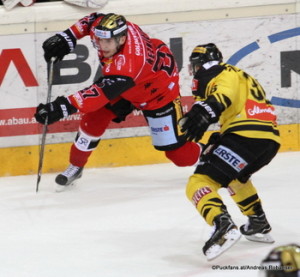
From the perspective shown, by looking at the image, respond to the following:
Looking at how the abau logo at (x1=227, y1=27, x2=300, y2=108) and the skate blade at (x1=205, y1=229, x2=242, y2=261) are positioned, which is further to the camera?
the abau logo at (x1=227, y1=27, x2=300, y2=108)

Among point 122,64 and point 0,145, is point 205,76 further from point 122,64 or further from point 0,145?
point 0,145

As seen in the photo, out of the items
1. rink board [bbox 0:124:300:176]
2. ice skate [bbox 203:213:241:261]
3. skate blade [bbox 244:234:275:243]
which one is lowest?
rink board [bbox 0:124:300:176]

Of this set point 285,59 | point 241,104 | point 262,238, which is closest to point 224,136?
point 241,104

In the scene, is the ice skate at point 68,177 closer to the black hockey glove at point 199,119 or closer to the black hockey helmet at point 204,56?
the black hockey helmet at point 204,56

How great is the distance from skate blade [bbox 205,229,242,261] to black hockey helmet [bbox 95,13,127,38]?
1.60 metres

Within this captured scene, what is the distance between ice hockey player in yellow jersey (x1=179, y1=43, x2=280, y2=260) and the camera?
12.6ft

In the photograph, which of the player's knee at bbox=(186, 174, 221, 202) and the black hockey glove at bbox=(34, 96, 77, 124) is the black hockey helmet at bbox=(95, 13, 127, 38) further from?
the player's knee at bbox=(186, 174, 221, 202)

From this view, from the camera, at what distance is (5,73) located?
6016 mm

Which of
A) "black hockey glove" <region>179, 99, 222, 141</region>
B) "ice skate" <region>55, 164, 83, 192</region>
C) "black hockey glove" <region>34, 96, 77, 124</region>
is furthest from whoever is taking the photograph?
"ice skate" <region>55, 164, 83, 192</region>

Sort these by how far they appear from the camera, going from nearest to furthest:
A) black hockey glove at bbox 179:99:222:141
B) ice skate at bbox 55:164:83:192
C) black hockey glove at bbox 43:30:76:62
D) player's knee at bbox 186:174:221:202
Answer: black hockey glove at bbox 179:99:222:141 < player's knee at bbox 186:174:221:202 < black hockey glove at bbox 43:30:76:62 < ice skate at bbox 55:164:83:192

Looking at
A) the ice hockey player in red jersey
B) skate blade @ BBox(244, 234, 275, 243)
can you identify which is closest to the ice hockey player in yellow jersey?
skate blade @ BBox(244, 234, 275, 243)

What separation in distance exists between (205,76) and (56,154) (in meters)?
2.30

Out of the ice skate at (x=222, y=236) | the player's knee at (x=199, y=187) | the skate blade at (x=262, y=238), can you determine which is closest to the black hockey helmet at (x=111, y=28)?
the player's knee at (x=199, y=187)

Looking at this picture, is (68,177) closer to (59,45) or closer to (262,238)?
(59,45)
